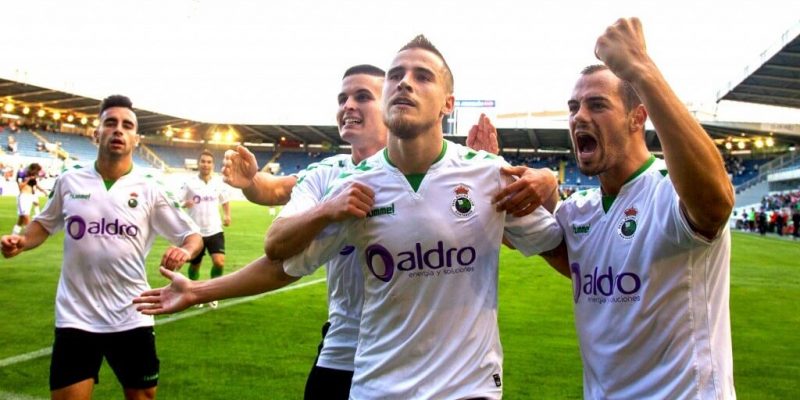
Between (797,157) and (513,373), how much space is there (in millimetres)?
50793

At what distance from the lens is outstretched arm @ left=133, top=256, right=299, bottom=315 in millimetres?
3018

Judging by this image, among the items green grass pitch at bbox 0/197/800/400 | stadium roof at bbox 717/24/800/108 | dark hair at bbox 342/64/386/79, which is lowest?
green grass pitch at bbox 0/197/800/400

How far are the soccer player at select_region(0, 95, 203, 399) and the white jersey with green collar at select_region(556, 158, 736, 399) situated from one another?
273 centimetres

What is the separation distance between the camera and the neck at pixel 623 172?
292cm

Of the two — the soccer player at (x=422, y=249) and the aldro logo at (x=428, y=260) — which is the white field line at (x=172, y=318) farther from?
the aldro logo at (x=428, y=260)

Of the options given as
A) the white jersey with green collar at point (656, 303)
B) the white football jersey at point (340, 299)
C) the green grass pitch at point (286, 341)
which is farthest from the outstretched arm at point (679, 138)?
the green grass pitch at point (286, 341)

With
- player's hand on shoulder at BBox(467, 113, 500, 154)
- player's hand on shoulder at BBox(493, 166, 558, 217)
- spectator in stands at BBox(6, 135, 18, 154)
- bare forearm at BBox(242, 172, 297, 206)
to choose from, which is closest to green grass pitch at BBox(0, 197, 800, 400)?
bare forearm at BBox(242, 172, 297, 206)

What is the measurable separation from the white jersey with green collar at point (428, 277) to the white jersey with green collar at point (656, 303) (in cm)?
48

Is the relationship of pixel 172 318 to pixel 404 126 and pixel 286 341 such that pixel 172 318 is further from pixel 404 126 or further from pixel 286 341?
pixel 404 126

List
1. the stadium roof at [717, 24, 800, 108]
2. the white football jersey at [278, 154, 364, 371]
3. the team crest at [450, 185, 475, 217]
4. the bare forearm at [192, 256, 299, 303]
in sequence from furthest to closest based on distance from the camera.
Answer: the stadium roof at [717, 24, 800, 108] → the white football jersey at [278, 154, 364, 371] → the bare forearm at [192, 256, 299, 303] → the team crest at [450, 185, 475, 217]

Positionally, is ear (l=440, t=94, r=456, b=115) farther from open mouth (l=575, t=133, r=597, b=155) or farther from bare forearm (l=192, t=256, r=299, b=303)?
bare forearm (l=192, t=256, r=299, b=303)

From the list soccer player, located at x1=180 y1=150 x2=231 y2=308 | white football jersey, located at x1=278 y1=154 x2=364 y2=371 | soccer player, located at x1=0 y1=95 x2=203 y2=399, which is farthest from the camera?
soccer player, located at x1=180 y1=150 x2=231 y2=308

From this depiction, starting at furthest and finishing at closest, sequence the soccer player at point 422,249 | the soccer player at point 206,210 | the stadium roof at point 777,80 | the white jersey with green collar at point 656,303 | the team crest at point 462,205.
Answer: the stadium roof at point 777,80, the soccer player at point 206,210, the team crest at point 462,205, the soccer player at point 422,249, the white jersey with green collar at point 656,303

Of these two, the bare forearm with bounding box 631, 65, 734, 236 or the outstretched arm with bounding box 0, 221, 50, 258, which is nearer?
the bare forearm with bounding box 631, 65, 734, 236
